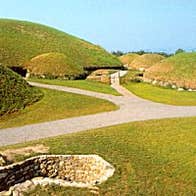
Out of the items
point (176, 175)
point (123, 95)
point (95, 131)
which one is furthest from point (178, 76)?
point (176, 175)

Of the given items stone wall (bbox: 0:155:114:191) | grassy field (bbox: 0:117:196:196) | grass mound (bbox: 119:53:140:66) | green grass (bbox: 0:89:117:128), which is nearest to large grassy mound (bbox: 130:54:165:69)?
grass mound (bbox: 119:53:140:66)

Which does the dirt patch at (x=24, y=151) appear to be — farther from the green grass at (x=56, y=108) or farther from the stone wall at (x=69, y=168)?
the green grass at (x=56, y=108)

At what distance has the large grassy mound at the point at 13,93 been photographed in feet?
75.7

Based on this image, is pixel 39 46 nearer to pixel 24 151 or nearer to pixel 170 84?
pixel 170 84

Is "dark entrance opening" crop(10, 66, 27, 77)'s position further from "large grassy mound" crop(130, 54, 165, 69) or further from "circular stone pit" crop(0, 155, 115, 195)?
"circular stone pit" crop(0, 155, 115, 195)

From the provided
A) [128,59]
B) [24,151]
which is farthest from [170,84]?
[128,59]

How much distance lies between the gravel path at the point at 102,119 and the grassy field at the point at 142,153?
154 centimetres

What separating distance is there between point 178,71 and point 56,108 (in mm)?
19248

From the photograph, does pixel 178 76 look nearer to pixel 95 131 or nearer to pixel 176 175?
pixel 95 131

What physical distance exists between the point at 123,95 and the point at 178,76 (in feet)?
35.6

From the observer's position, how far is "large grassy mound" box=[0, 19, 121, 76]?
158 feet

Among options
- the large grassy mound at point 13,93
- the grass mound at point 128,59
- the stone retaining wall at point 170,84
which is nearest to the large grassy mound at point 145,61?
the grass mound at point 128,59

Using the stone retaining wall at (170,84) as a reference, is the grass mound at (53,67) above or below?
above

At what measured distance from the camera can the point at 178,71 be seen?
38906mm
